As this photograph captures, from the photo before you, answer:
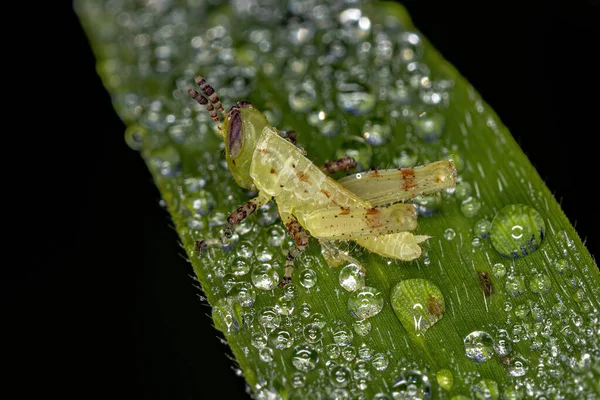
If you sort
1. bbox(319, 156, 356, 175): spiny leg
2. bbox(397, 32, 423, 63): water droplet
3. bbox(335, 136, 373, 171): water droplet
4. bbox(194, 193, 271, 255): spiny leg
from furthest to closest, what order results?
bbox(397, 32, 423, 63): water droplet
bbox(335, 136, 373, 171): water droplet
bbox(319, 156, 356, 175): spiny leg
bbox(194, 193, 271, 255): spiny leg

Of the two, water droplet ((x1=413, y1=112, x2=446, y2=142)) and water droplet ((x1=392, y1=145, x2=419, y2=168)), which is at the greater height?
water droplet ((x1=413, y1=112, x2=446, y2=142))

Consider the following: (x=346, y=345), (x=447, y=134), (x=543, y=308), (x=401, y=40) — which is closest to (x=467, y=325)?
(x=543, y=308)

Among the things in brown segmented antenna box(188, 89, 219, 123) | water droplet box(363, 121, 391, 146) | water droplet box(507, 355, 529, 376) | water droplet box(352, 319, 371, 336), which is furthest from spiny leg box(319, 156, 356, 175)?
water droplet box(507, 355, 529, 376)

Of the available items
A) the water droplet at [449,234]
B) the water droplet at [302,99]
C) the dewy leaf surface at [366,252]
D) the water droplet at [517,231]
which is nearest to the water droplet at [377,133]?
the dewy leaf surface at [366,252]

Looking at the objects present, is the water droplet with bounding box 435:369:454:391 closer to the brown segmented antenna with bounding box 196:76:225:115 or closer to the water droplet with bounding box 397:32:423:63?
the brown segmented antenna with bounding box 196:76:225:115

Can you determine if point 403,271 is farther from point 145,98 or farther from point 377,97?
point 145,98

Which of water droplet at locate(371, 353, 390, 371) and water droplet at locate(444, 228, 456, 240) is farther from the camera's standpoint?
water droplet at locate(444, 228, 456, 240)

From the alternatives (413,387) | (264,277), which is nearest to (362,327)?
(413,387)
